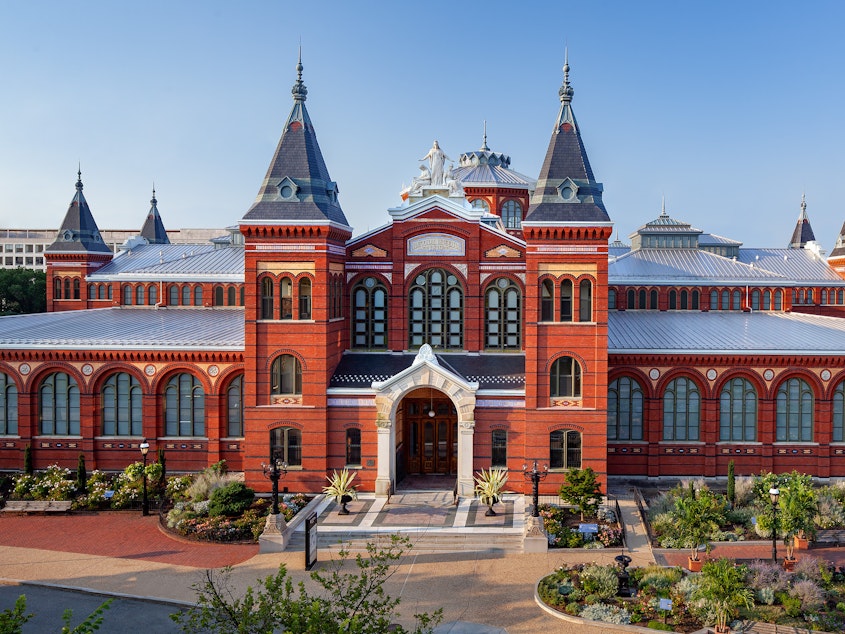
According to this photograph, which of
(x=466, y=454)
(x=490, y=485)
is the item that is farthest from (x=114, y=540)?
(x=490, y=485)

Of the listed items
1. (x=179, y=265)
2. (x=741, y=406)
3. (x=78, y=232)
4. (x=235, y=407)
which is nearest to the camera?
(x=741, y=406)

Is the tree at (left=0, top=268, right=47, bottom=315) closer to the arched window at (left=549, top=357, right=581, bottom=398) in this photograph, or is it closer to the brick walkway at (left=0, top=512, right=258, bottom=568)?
the brick walkway at (left=0, top=512, right=258, bottom=568)

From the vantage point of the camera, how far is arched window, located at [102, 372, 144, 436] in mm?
34562

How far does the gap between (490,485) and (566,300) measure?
8104mm

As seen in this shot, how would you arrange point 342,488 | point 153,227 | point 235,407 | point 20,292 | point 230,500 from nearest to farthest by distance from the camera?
point 230,500
point 342,488
point 235,407
point 153,227
point 20,292

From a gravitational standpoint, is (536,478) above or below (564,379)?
below

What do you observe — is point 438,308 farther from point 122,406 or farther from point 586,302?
point 122,406

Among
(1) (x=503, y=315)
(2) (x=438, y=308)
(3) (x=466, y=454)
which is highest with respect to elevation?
(2) (x=438, y=308)

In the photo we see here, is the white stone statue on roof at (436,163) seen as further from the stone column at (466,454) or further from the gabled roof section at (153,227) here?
the gabled roof section at (153,227)

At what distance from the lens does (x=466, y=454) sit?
30.7m

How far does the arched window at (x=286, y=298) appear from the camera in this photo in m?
31.3

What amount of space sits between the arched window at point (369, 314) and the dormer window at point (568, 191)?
9.01 meters

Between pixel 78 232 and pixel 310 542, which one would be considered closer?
pixel 310 542

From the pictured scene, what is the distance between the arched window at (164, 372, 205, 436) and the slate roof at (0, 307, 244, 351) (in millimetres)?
1710
